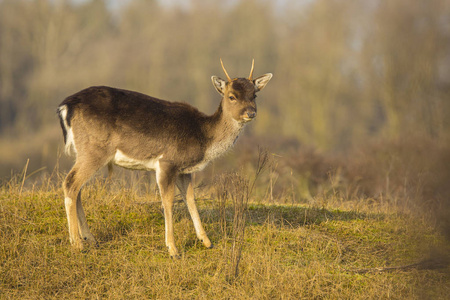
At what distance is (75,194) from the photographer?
6.29 m

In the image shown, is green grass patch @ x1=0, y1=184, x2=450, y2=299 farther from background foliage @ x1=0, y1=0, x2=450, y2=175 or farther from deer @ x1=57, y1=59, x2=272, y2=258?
background foliage @ x1=0, y1=0, x2=450, y2=175

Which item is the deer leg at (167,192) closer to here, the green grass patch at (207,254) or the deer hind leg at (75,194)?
the green grass patch at (207,254)

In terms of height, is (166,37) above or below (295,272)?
above

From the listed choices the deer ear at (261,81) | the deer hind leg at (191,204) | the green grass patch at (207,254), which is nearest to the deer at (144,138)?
the deer hind leg at (191,204)

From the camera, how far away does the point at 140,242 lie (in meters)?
6.46

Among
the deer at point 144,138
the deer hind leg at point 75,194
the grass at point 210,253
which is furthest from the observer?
the deer at point 144,138

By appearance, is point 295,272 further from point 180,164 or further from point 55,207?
point 55,207

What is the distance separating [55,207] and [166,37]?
36677 mm

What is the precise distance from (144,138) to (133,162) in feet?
1.17

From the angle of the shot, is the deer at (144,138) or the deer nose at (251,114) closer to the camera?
the deer at (144,138)

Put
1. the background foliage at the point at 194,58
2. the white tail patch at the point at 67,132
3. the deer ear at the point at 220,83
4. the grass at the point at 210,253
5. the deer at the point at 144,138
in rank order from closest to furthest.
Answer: the grass at the point at 210,253
the deer at the point at 144,138
the white tail patch at the point at 67,132
the deer ear at the point at 220,83
the background foliage at the point at 194,58

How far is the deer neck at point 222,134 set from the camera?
6824 millimetres

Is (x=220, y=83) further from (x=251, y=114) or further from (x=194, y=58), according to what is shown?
(x=194, y=58)

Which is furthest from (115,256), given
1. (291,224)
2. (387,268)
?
(387,268)
